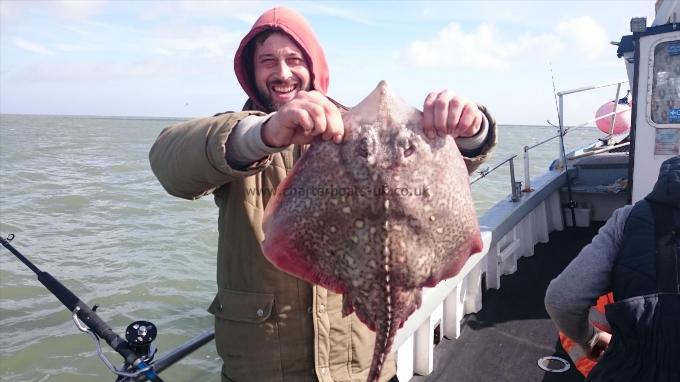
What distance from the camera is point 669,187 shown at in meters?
2.08

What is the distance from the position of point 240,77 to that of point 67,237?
40.0 ft

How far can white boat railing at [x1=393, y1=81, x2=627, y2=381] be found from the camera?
4418 mm

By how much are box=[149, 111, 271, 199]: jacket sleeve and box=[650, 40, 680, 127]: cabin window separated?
5690mm

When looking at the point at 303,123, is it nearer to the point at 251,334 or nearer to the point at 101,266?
the point at 251,334

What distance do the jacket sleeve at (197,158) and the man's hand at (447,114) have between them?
0.60 meters

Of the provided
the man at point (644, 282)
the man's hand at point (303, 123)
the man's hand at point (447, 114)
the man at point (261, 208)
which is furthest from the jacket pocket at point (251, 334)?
the man at point (644, 282)

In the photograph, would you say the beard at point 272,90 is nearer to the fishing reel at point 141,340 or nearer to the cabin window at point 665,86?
the fishing reel at point 141,340

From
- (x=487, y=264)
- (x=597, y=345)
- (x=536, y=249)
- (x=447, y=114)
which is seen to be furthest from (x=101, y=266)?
(x=447, y=114)

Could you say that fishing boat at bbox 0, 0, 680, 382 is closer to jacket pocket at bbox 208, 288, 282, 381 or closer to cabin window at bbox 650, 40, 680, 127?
cabin window at bbox 650, 40, 680, 127

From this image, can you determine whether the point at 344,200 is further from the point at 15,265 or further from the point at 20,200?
the point at 20,200

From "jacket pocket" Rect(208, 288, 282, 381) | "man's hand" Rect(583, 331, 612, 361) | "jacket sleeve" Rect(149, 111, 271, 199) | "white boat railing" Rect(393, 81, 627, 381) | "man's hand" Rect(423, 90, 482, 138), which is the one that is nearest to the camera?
"man's hand" Rect(423, 90, 482, 138)

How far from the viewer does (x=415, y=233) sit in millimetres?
1735

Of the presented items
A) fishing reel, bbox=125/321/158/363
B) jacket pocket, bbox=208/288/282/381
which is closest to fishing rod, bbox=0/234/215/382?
fishing reel, bbox=125/321/158/363

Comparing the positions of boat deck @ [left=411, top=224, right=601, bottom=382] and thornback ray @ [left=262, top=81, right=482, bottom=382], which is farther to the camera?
boat deck @ [left=411, top=224, right=601, bottom=382]
